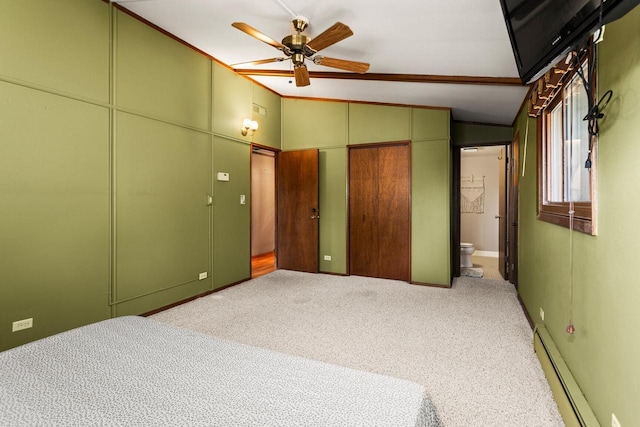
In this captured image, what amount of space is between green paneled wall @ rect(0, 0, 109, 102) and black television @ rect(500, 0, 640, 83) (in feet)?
10.4

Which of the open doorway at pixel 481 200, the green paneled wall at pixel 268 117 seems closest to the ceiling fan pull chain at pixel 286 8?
the green paneled wall at pixel 268 117

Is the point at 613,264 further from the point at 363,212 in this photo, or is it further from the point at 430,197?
the point at 363,212

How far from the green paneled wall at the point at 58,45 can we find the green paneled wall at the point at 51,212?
0.46ft

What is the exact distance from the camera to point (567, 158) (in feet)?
7.45

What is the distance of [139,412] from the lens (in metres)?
0.96

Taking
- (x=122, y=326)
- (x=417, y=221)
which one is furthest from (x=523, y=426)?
(x=417, y=221)

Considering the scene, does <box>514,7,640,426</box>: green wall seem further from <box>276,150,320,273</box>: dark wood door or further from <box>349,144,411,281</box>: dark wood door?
<box>276,150,320,273</box>: dark wood door

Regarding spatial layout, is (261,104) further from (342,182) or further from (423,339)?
(423,339)

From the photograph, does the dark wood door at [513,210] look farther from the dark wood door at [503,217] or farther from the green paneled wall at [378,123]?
the green paneled wall at [378,123]

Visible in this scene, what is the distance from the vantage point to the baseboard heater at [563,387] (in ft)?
5.14

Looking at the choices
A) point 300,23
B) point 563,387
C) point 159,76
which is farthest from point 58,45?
point 563,387

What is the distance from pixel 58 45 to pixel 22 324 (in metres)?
2.22

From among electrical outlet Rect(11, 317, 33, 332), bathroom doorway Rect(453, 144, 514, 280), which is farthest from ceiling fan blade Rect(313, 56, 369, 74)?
bathroom doorway Rect(453, 144, 514, 280)

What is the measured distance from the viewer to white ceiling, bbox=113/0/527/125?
2295 mm
